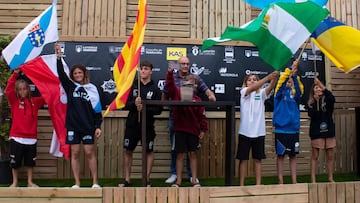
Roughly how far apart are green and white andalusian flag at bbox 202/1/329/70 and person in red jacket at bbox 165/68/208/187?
3.33 ft

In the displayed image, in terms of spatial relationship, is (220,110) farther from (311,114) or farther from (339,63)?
(339,63)

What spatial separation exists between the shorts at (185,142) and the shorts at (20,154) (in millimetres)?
1905

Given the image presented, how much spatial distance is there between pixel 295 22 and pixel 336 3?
10.5ft

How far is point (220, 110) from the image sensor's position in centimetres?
690

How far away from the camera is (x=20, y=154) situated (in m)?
5.54

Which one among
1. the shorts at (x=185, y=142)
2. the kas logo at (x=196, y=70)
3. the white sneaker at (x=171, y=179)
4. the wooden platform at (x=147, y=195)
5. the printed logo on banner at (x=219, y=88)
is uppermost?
the kas logo at (x=196, y=70)

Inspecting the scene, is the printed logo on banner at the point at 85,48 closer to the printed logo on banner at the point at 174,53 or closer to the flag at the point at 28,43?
the printed logo on banner at the point at 174,53

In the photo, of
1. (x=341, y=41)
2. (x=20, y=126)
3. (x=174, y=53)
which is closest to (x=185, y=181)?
(x=174, y=53)

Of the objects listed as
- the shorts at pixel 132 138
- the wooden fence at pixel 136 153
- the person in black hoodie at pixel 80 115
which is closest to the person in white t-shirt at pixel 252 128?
the shorts at pixel 132 138

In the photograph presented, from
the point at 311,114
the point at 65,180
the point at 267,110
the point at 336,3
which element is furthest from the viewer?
the point at 336,3

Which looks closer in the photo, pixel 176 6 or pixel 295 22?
pixel 295 22

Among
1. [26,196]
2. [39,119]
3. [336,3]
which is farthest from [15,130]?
[336,3]

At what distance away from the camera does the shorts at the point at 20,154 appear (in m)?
5.52

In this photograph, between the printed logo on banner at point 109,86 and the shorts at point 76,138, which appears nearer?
the shorts at point 76,138
